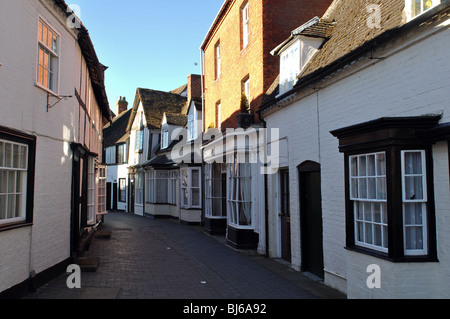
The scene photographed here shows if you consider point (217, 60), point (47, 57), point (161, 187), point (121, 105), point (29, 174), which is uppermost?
point (121, 105)

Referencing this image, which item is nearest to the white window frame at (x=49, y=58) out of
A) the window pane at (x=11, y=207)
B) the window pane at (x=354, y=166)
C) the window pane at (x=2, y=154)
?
the window pane at (x=2, y=154)

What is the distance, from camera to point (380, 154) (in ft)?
18.9

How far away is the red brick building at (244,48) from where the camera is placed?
11.6 metres

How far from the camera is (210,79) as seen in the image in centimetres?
1758

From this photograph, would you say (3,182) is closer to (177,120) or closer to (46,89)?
(46,89)

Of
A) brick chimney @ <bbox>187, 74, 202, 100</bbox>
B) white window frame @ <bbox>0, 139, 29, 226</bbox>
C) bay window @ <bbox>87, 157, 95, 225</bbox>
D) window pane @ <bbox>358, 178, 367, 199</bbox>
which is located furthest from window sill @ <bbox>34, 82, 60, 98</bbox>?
brick chimney @ <bbox>187, 74, 202, 100</bbox>

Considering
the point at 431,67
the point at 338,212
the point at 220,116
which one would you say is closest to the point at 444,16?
the point at 431,67

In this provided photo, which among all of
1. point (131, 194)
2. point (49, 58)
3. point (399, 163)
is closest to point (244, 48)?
point (49, 58)

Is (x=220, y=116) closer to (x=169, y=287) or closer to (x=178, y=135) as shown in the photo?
(x=178, y=135)

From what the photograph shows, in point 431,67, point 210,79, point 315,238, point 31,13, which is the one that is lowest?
point 315,238

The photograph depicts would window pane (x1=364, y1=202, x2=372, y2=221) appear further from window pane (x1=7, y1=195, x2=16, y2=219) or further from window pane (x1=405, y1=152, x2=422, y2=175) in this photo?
window pane (x1=7, y1=195, x2=16, y2=219)

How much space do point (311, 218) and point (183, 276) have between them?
Result: 3272 mm

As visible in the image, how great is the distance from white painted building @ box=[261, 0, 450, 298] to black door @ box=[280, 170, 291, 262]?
3.22 feet

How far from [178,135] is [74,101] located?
1356 cm
